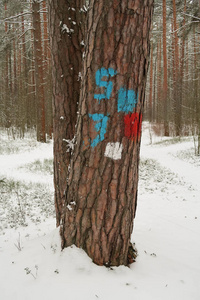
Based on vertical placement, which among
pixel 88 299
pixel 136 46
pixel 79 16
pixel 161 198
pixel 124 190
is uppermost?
pixel 79 16

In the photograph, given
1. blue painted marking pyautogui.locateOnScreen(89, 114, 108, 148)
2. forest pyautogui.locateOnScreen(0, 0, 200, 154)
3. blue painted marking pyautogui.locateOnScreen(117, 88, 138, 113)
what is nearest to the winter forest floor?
blue painted marking pyautogui.locateOnScreen(89, 114, 108, 148)

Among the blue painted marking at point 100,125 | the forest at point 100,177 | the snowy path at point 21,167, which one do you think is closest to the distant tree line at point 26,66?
the snowy path at point 21,167

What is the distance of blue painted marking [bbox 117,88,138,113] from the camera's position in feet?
5.41

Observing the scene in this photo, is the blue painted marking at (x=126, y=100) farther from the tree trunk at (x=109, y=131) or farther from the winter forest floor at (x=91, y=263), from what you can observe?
the winter forest floor at (x=91, y=263)

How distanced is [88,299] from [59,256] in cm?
52

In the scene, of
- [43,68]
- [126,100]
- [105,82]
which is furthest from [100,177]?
[43,68]

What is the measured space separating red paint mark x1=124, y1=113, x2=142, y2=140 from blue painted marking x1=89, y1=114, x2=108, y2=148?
0.59ft

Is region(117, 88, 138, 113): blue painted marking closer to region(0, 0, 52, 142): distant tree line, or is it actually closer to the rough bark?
the rough bark

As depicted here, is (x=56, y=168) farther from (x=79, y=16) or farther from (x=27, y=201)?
(x=27, y=201)

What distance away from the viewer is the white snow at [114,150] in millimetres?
1710

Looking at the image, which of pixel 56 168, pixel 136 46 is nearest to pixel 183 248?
pixel 56 168

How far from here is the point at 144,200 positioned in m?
5.22

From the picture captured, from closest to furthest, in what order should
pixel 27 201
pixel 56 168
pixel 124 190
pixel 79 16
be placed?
pixel 124 190 → pixel 79 16 → pixel 56 168 → pixel 27 201

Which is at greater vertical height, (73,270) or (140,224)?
(73,270)
